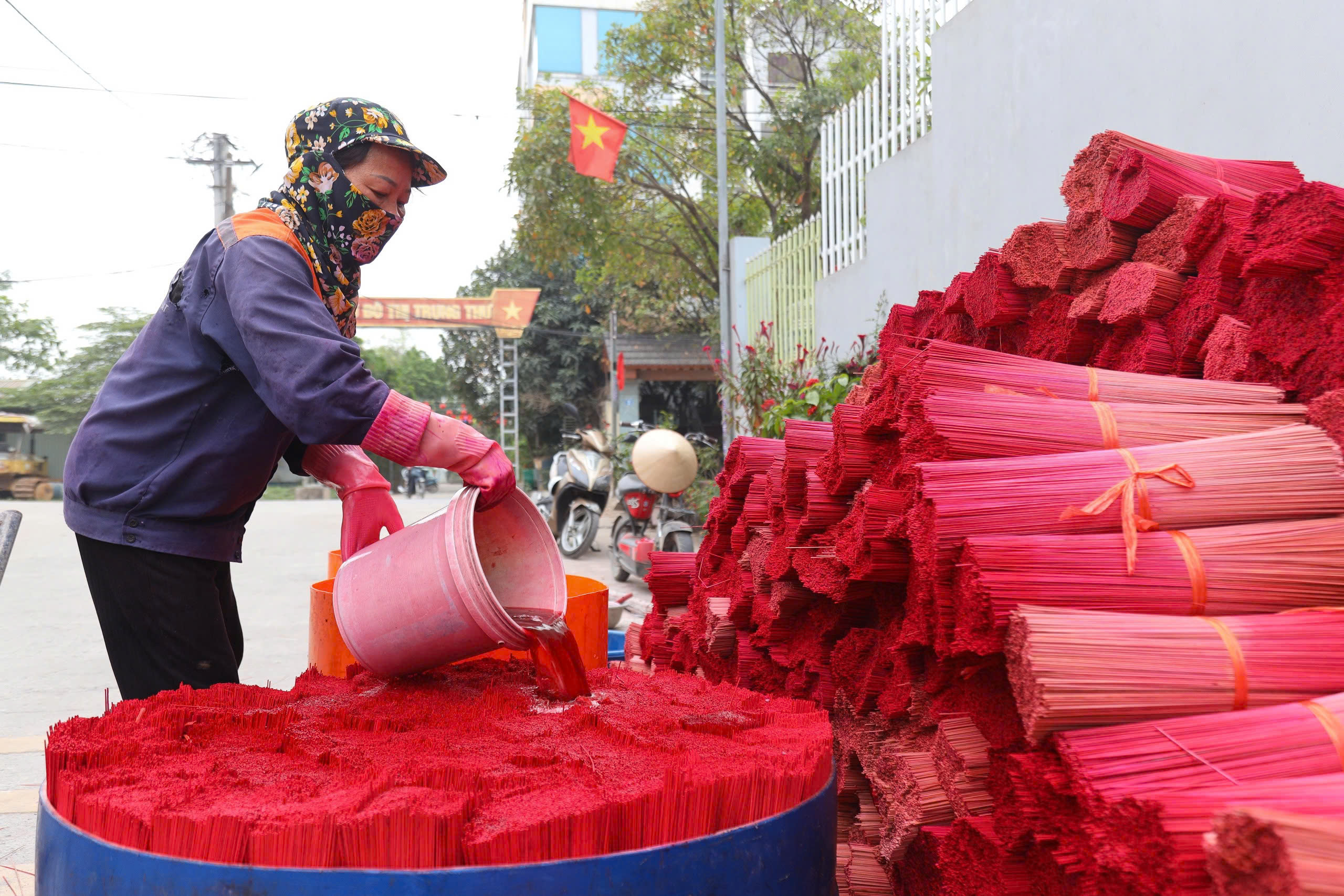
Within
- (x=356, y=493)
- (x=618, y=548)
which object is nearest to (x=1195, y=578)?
(x=356, y=493)

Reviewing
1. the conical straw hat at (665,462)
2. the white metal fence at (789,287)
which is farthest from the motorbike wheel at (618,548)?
the white metal fence at (789,287)

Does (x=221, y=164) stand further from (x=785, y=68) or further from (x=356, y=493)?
(x=356, y=493)

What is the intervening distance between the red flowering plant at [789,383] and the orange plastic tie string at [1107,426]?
13.2 feet

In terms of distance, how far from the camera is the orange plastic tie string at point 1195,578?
152 centimetres

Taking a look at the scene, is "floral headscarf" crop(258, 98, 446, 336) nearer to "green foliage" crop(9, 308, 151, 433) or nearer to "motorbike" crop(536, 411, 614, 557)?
"motorbike" crop(536, 411, 614, 557)

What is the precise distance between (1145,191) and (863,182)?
6.11 meters

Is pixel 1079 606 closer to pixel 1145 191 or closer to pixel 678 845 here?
pixel 678 845

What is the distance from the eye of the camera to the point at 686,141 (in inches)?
609

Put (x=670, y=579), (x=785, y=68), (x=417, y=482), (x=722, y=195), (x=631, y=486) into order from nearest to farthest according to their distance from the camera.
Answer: (x=670, y=579) → (x=631, y=486) → (x=722, y=195) → (x=785, y=68) → (x=417, y=482)

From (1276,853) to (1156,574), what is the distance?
0.64 meters

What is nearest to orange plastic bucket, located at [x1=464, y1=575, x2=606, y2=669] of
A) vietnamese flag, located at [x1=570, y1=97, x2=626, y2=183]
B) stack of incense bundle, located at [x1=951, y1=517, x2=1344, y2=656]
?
stack of incense bundle, located at [x1=951, y1=517, x2=1344, y2=656]

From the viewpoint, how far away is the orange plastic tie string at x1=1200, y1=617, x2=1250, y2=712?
1.40 m

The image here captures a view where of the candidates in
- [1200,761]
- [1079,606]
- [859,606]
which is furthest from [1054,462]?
[859,606]

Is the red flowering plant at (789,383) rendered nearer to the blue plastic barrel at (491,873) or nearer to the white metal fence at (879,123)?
the white metal fence at (879,123)
